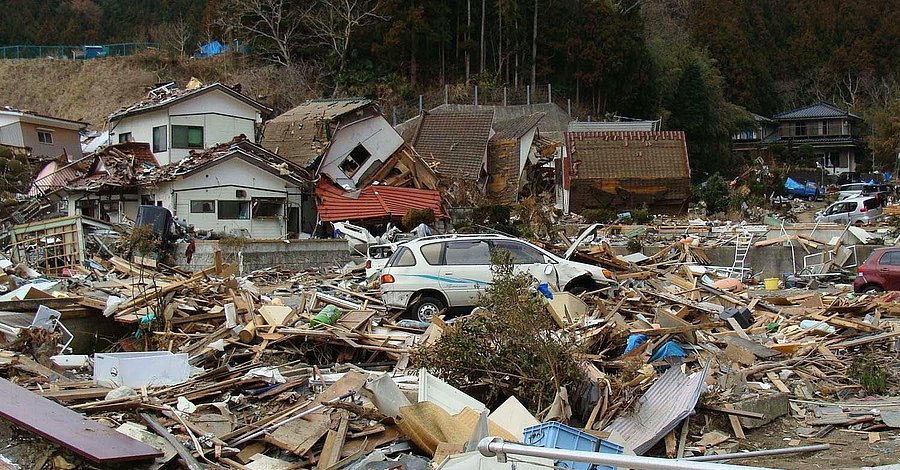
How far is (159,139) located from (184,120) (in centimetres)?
120

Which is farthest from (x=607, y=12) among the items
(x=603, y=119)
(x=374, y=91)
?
(x=374, y=91)

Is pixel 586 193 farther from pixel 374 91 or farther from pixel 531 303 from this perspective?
pixel 531 303

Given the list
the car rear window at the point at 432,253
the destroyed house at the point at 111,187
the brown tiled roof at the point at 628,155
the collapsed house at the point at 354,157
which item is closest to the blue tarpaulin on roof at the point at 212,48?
the collapsed house at the point at 354,157

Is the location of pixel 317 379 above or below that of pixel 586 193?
below

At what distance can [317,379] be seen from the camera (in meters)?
9.39

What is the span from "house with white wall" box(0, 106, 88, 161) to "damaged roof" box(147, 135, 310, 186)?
17352 millimetres

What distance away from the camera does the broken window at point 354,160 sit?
30797 millimetres

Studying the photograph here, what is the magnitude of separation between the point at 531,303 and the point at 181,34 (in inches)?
1919

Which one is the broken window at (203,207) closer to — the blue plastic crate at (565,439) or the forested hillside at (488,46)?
the forested hillside at (488,46)

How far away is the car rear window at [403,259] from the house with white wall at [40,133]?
32.5 m

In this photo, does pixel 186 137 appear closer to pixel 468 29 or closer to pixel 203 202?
pixel 203 202

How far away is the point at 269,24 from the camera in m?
44.9

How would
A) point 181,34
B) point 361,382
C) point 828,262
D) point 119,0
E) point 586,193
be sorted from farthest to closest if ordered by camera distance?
point 119,0 < point 181,34 < point 586,193 < point 828,262 < point 361,382

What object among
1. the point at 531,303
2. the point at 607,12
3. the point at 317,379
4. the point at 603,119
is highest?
the point at 607,12
